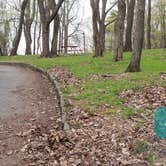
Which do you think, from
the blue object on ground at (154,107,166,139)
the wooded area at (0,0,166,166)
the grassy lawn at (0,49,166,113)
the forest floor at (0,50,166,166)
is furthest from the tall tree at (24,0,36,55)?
the blue object on ground at (154,107,166,139)

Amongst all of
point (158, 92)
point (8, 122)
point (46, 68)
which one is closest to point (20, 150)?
point (8, 122)

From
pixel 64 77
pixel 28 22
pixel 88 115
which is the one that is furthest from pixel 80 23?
pixel 88 115

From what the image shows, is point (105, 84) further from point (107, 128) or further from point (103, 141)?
point (103, 141)

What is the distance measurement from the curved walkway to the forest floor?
0.25 m

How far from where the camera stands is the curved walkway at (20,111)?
6.16 meters

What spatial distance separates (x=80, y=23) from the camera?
165ft

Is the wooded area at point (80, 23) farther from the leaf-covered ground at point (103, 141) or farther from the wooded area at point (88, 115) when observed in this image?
the leaf-covered ground at point (103, 141)

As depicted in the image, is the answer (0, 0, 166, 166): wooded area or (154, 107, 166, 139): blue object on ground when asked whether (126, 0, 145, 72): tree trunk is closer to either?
A: (0, 0, 166, 166): wooded area

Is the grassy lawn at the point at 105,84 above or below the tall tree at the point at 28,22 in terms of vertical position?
below

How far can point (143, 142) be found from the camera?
582cm

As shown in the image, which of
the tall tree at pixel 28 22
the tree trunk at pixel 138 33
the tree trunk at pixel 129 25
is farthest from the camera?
the tall tree at pixel 28 22

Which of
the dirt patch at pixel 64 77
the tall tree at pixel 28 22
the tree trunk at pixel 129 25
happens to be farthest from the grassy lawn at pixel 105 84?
the tall tree at pixel 28 22

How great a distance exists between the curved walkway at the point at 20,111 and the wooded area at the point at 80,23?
3.40 meters

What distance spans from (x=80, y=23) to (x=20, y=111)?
→ 140 ft
